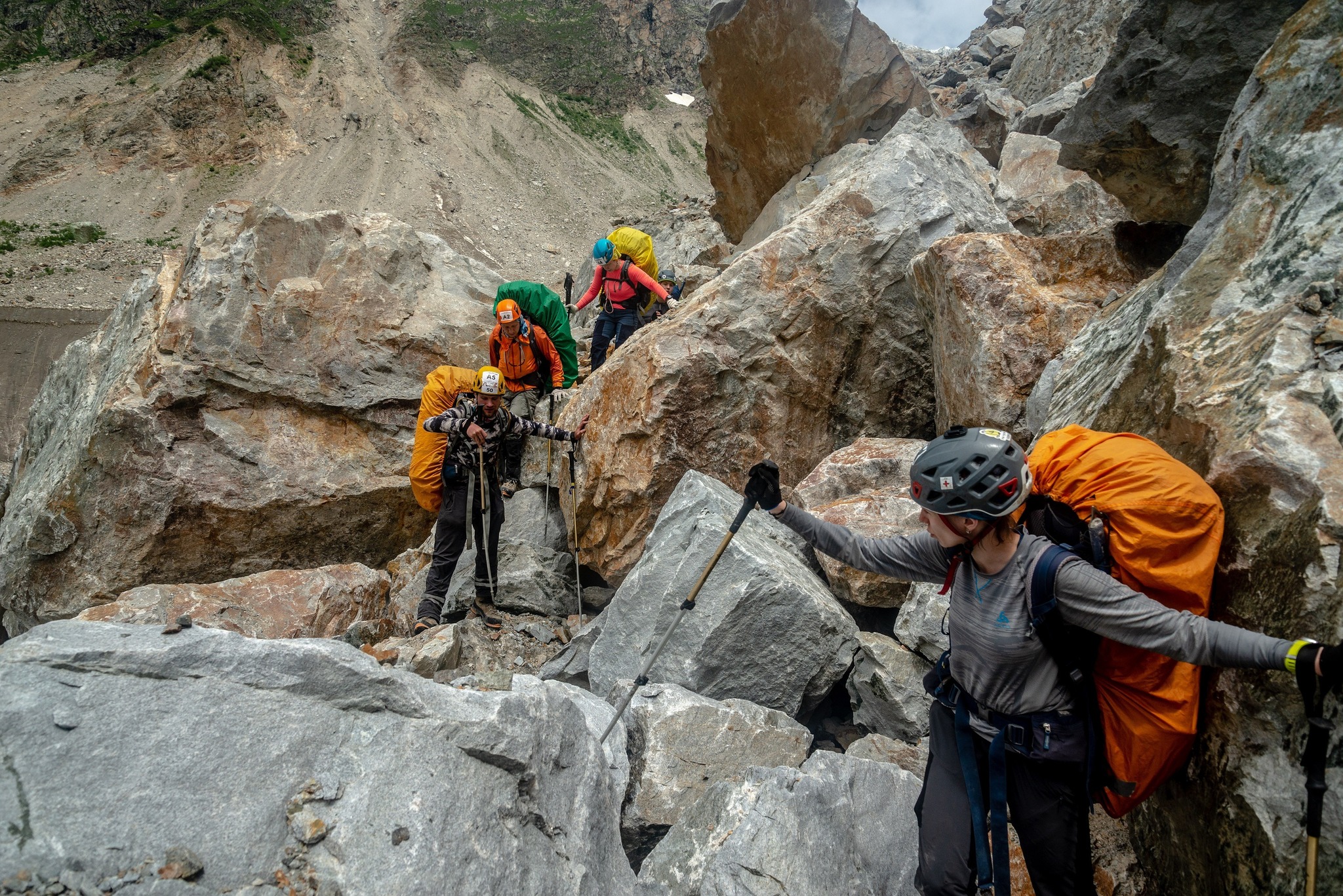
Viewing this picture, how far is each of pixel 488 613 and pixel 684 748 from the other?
4.07 meters

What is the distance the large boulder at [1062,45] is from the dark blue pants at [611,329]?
1745 centimetres

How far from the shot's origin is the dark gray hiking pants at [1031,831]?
292 cm

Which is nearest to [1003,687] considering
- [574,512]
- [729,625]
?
[729,625]

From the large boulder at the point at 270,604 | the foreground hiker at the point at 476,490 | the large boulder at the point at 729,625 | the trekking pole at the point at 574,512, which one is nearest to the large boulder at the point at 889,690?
the large boulder at the point at 729,625

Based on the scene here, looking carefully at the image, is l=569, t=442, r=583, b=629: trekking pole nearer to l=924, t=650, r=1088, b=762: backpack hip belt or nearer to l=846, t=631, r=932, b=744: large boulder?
l=846, t=631, r=932, b=744: large boulder

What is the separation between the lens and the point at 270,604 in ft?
25.2

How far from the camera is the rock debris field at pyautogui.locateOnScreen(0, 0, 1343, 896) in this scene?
2695mm

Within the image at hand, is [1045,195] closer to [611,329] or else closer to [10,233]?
[611,329]

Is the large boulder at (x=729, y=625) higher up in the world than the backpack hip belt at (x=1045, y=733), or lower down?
lower down

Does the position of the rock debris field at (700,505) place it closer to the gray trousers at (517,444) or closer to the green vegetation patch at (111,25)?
the gray trousers at (517,444)

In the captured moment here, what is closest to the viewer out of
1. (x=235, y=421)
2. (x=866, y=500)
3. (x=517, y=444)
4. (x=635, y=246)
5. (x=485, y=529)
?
(x=866, y=500)

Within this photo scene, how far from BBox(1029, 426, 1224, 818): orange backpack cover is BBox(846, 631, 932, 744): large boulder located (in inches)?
80.4

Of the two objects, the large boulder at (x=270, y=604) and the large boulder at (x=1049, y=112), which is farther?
the large boulder at (x=1049, y=112)

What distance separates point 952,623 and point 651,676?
255 centimetres
